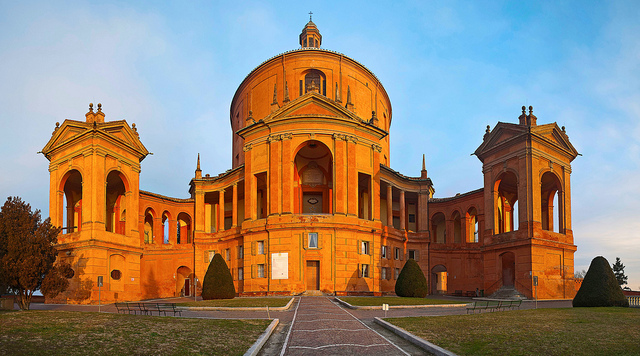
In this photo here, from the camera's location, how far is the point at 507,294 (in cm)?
4200

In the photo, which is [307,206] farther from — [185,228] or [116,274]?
[185,228]

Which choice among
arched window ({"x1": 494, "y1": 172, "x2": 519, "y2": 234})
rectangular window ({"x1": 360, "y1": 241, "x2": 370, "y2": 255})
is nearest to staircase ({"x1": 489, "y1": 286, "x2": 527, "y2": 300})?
arched window ({"x1": 494, "y1": 172, "x2": 519, "y2": 234})

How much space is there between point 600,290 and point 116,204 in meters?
43.5

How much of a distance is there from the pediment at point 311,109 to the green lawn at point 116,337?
93.3 feet

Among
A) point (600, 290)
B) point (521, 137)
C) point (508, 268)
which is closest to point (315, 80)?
point (521, 137)

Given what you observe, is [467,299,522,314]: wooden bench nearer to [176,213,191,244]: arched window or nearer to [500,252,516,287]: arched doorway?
[500,252,516,287]: arched doorway

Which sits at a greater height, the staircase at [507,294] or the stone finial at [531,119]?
the stone finial at [531,119]

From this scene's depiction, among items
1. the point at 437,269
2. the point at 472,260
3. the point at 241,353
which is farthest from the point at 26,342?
the point at 437,269

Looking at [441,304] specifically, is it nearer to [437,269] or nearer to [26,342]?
[26,342]

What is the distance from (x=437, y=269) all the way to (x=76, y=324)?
49625mm

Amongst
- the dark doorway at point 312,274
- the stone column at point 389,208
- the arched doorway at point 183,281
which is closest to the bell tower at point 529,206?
the stone column at point 389,208

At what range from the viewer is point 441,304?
30.2m

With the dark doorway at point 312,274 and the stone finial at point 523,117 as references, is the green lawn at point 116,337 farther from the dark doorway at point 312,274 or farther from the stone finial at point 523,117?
the stone finial at point 523,117

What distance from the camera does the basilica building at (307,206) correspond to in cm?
4062
